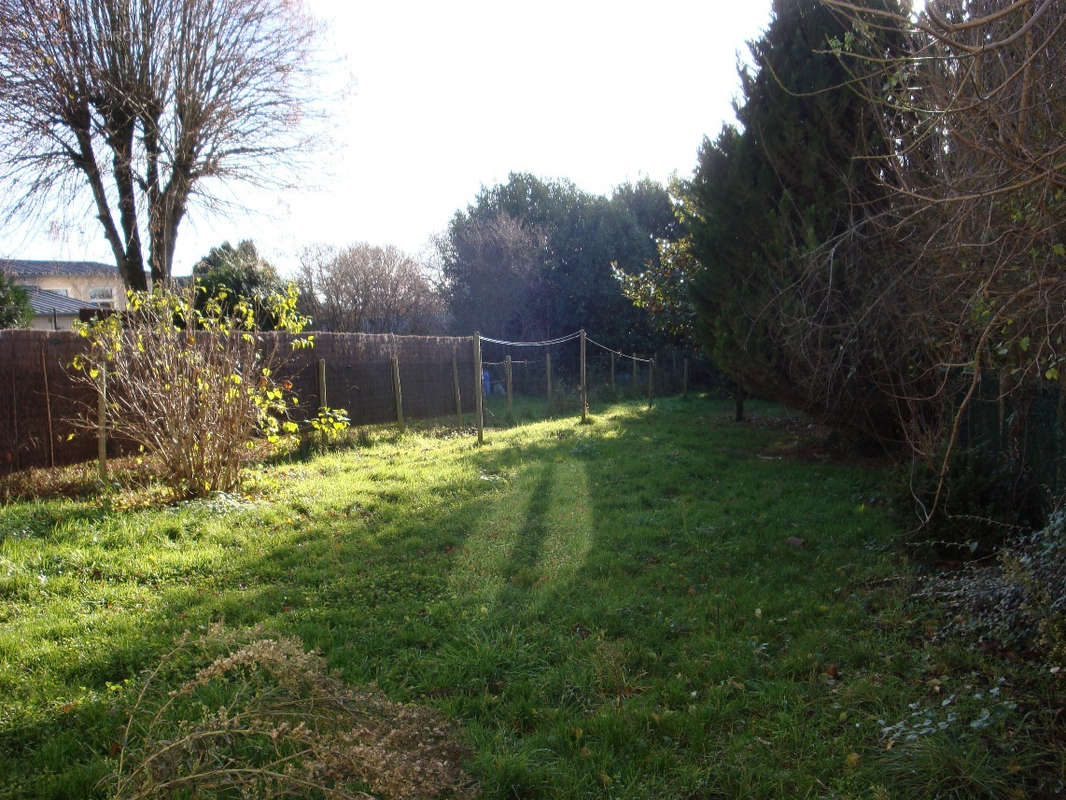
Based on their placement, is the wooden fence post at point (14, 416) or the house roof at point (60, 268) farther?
the house roof at point (60, 268)

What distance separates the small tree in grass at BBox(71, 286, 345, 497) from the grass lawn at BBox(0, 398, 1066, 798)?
50 centimetres

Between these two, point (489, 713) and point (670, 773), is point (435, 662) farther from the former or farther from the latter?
point (670, 773)

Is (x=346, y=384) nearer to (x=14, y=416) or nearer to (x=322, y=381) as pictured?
(x=322, y=381)

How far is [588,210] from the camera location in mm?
24281

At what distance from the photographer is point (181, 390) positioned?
621 centimetres

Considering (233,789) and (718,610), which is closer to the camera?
(233,789)

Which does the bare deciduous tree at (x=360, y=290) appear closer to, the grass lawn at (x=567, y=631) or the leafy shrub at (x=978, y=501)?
the grass lawn at (x=567, y=631)

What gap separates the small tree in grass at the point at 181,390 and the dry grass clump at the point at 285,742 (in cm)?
352

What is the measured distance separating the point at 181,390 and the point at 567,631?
446 cm

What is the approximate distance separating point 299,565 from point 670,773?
3076mm

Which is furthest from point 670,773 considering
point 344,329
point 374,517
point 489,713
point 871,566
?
point 344,329

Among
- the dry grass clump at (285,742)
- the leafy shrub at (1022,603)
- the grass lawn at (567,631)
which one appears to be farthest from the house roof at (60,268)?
the leafy shrub at (1022,603)

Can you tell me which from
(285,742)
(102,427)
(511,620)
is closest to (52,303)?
(102,427)

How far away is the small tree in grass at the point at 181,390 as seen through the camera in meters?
6.17
